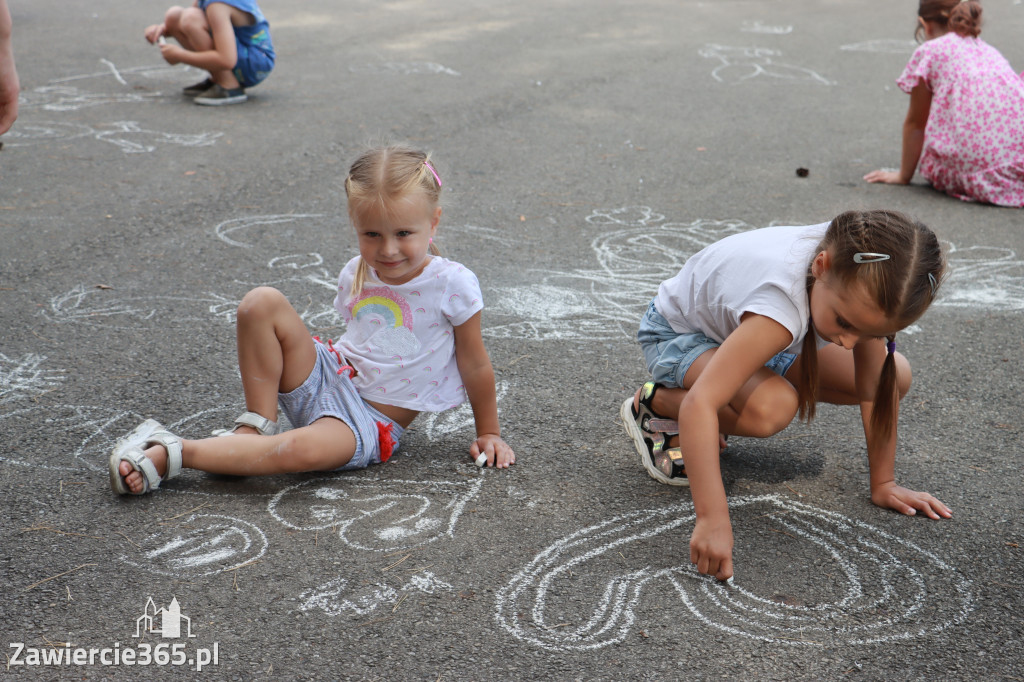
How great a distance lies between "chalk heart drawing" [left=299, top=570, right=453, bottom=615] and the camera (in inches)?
78.5

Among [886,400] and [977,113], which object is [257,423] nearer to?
[886,400]

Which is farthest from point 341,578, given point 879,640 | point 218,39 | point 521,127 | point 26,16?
point 26,16

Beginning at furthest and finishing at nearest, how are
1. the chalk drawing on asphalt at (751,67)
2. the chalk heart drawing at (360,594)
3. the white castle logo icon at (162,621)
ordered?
the chalk drawing on asphalt at (751,67)
the chalk heart drawing at (360,594)
the white castle logo icon at (162,621)

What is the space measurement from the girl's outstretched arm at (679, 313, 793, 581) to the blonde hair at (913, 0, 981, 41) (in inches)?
151

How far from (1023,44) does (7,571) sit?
1047cm

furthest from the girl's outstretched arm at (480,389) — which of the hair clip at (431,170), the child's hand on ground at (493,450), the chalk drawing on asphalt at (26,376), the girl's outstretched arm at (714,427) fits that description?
the chalk drawing on asphalt at (26,376)

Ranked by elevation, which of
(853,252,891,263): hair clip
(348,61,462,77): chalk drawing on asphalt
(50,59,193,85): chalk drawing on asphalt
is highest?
(853,252,891,263): hair clip

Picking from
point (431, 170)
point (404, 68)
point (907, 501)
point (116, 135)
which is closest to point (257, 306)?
point (431, 170)

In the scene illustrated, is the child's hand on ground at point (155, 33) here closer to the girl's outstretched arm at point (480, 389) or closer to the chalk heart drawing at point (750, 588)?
the girl's outstretched arm at point (480, 389)

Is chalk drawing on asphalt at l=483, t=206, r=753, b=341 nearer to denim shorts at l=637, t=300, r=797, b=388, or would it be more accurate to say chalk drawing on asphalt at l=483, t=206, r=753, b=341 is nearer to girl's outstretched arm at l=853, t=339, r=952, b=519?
denim shorts at l=637, t=300, r=797, b=388

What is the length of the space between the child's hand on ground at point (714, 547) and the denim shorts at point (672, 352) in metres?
0.55

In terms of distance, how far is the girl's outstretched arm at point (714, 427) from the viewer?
2.04 m

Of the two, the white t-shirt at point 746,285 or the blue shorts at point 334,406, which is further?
the blue shorts at point 334,406

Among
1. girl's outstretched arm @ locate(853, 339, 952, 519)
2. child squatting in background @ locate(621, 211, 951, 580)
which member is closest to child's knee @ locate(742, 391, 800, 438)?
child squatting in background @ locate(621, 211, 951, 580)
